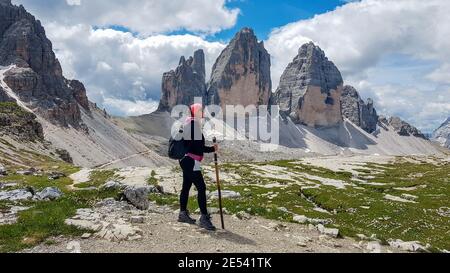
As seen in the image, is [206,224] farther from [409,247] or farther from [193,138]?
[409,247]

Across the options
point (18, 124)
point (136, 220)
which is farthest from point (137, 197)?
point (18, 124)

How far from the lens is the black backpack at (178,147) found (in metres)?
20.1

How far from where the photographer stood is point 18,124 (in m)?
133

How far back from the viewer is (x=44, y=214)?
71.6ft

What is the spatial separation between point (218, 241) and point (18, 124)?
Result: 130553 millimetres

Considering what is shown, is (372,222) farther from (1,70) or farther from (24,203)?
(1,70)

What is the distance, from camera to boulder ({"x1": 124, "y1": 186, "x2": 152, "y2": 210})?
1113 inches

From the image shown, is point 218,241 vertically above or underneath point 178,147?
underneath

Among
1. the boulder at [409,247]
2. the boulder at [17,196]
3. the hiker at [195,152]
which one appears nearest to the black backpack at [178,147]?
the hiker at [195,152]

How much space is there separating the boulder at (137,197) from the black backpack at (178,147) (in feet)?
29.6

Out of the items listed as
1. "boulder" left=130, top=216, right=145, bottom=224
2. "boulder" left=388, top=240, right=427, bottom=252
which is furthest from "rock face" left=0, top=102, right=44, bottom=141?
"boulder" left=388, top=240, right=427, bottom=252
